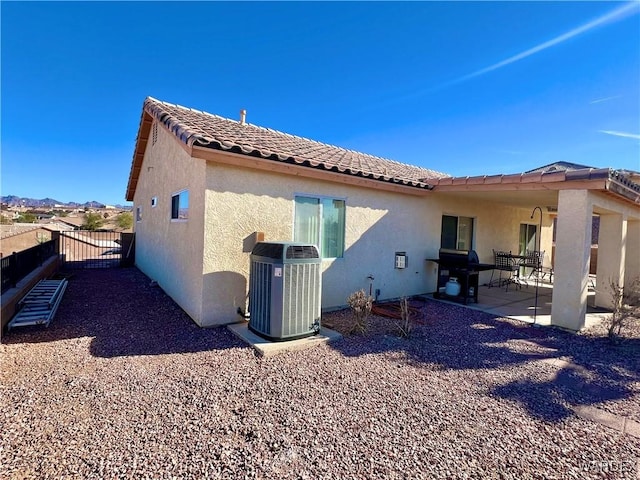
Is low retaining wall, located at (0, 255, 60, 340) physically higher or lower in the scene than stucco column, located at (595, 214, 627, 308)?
lower

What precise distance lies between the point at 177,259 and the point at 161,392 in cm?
456

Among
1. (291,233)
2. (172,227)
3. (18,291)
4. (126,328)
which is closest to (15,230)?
(18,291)

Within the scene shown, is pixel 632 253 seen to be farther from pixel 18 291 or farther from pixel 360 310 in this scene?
pixel 18 291

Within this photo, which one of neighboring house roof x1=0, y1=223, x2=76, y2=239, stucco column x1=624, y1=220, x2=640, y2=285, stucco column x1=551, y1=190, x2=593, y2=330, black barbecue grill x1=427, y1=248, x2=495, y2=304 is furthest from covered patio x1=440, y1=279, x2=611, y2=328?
neighboring house roof x1=0, y1=223, x2=76, y2=239

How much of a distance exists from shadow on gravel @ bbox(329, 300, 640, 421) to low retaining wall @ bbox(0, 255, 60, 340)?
19.9 ft

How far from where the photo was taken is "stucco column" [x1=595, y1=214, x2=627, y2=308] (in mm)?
8742

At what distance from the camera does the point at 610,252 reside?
29.3 feet

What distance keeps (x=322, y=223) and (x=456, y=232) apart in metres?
6.26

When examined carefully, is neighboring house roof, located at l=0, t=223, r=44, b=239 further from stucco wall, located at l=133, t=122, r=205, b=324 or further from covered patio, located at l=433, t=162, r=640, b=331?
covered patio, located at l=433, t=162, r=640, b=331

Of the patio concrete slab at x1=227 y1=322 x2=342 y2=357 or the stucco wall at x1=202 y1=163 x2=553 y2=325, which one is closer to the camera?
the patio concrete slab at x1=227 y1=322 x2=342 y2=357

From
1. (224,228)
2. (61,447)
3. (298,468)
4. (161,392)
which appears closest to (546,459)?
(298,468)

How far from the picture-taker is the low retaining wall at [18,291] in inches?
215

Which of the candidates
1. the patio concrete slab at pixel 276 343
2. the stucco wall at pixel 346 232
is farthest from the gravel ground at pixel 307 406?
the stucco wall at pixel 346 232

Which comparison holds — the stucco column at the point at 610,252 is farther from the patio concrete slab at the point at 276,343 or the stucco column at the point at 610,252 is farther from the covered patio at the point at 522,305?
the patio concrete slab at the point at 276,343
